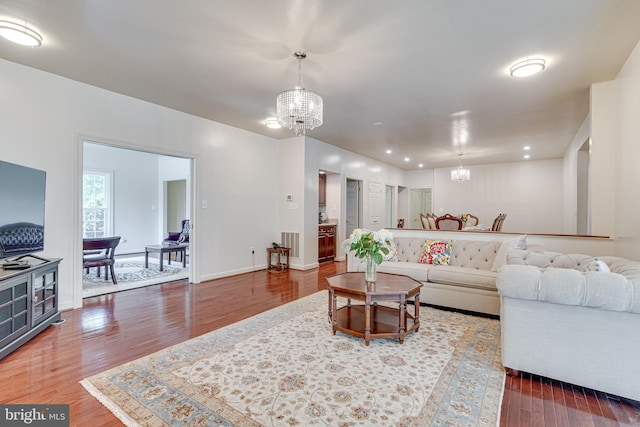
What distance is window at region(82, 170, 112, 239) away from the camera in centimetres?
743

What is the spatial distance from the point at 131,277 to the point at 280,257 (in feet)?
8.67

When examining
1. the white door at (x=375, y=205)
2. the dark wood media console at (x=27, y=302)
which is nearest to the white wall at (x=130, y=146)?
the dark wood media console at (x=27, y=302)

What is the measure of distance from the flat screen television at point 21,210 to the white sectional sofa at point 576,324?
4.06 meters

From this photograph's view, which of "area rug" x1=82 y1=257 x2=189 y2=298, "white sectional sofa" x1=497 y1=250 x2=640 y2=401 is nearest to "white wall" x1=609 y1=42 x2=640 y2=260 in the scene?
"white sectional sofa" x1=497 y1=250 x2=640 y2=401

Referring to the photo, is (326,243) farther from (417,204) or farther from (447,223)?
(417,204)

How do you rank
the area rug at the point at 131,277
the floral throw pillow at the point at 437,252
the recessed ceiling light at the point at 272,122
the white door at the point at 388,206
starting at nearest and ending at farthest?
the floral throw pillow at the point at 437,252 < the area rug at the point at 131,277 < the recessed ceiling light at the point at 272,122 < the white door at the point at 388,206

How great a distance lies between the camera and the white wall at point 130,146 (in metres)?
3.26

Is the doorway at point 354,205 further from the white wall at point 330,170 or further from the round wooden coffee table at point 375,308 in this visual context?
the round wooden coffee table at point 375,308

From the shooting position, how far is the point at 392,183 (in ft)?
32.4

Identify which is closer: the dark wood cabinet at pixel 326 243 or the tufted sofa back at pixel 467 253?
the tufted sofa back at pixel 467 253

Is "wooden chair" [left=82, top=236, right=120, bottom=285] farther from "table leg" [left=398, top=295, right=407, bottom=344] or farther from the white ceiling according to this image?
"table leg" [left=398, top=295, right=407, bottom=344]

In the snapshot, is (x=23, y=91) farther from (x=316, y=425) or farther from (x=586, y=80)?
(x=586, y=80)

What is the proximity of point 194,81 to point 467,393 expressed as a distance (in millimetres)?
3960

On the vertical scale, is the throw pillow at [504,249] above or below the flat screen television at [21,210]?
below
